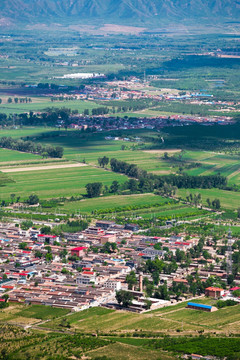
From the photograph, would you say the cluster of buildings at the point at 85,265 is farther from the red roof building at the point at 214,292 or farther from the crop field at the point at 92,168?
the crop field at the point at 92,168

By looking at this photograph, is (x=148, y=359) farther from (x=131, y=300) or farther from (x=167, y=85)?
(x=167, y=85)

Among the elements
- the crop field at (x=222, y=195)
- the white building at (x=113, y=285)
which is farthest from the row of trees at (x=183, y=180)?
the white building at (x=113, y=285)

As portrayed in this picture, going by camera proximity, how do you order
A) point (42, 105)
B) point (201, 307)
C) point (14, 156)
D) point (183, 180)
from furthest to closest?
1. point (42, 105)
2. point (14, 156)
3. point (183, 180)
4. point (201, 307)

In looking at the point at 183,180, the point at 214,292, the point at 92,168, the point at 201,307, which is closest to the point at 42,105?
the point at 92,168

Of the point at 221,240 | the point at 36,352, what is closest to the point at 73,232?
the point at 221,240

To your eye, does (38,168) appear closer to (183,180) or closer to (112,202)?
(183,180)
